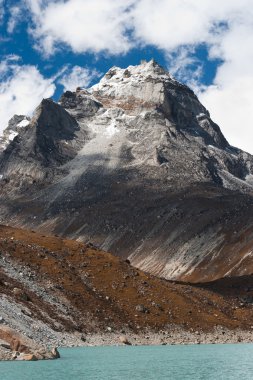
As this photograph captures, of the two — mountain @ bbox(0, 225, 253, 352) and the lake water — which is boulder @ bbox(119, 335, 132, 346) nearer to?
mountain @ bbox(0, 225, 253, 352)

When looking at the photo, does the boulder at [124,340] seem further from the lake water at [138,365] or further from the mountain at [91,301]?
the lake water at [138,365]

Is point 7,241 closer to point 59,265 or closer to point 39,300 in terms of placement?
point 59,265

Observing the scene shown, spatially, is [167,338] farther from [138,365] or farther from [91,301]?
[138,365]

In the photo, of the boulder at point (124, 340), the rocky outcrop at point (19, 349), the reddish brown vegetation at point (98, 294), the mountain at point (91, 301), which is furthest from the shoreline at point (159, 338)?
the rocky outcrop at point (19, 349)

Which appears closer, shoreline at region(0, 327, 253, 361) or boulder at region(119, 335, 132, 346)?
shoreline at region(0, 327, 253, 361)

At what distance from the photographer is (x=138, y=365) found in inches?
2242

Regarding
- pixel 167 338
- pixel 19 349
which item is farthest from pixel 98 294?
pixel 19 349

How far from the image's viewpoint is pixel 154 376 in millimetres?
49500

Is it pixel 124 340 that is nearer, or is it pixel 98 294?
pixel 124 340

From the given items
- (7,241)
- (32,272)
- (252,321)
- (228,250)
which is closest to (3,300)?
(32,272)

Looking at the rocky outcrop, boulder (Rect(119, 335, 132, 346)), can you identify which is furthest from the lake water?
boulder (Rect(119, 335, 132, 346))

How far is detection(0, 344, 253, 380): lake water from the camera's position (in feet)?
160

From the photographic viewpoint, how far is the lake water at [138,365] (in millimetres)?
48781

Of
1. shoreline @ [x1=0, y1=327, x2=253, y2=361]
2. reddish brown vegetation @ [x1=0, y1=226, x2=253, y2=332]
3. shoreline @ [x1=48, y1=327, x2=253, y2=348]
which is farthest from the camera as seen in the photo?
reddish brown vegetation @ [x1=0, y1=226, x2=253, y2=332]
